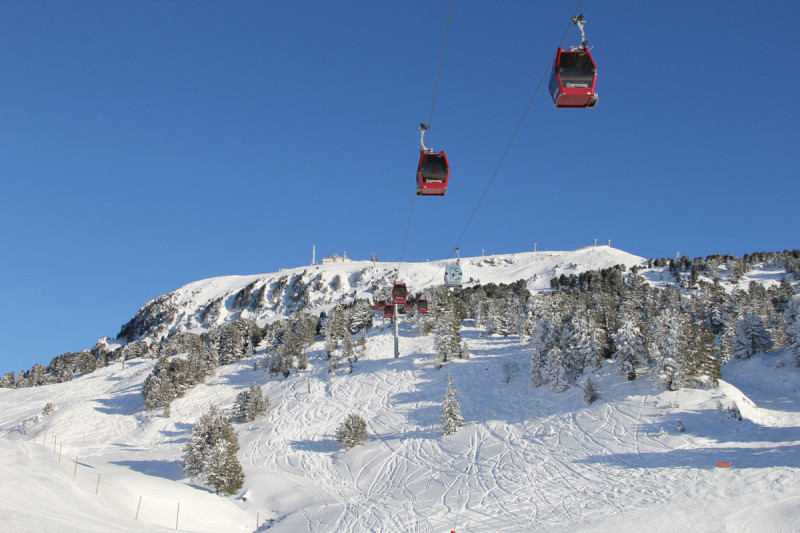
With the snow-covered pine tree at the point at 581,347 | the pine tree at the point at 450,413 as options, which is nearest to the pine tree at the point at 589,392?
the snow-covered pine tree at the point at 581,347

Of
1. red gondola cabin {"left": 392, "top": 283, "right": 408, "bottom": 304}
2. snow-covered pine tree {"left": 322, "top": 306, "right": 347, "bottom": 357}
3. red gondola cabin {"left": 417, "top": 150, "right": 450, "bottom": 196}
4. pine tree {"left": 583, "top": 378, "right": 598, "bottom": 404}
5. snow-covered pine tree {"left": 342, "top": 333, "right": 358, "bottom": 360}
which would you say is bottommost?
pine tree {"left": 583, "top": 378, "right": 598, "bottom": 404}

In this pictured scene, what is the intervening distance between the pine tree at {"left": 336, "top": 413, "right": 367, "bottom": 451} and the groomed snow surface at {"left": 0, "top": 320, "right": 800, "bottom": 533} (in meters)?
1.01

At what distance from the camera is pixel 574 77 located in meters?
14.9

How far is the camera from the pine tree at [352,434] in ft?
154

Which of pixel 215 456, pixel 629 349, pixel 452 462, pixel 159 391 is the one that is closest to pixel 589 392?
pixel 629 349

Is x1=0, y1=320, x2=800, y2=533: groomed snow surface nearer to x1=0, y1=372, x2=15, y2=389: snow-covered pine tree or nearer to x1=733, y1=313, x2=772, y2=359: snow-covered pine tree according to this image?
x1=733, y1=313, x2=772, y2=359: snow-covered pine tree

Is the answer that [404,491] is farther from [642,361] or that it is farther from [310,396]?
[310,396]

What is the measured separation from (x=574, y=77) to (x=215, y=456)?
1389 inches

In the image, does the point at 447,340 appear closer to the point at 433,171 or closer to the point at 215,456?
the point at 215,456

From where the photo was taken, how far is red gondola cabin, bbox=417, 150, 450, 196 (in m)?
21.4

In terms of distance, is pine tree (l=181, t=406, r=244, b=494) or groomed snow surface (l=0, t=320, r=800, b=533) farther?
pine tree (l=181, t=406, r=244, b=494)

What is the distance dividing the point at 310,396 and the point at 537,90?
5440 cm

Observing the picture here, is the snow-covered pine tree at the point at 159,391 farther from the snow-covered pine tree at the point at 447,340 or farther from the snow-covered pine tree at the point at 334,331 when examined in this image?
the snow-covered pine tree at the point at 447,340

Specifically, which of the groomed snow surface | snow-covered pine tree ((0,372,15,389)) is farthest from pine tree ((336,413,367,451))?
snow-covered pine tree ((0,372,15,389))
